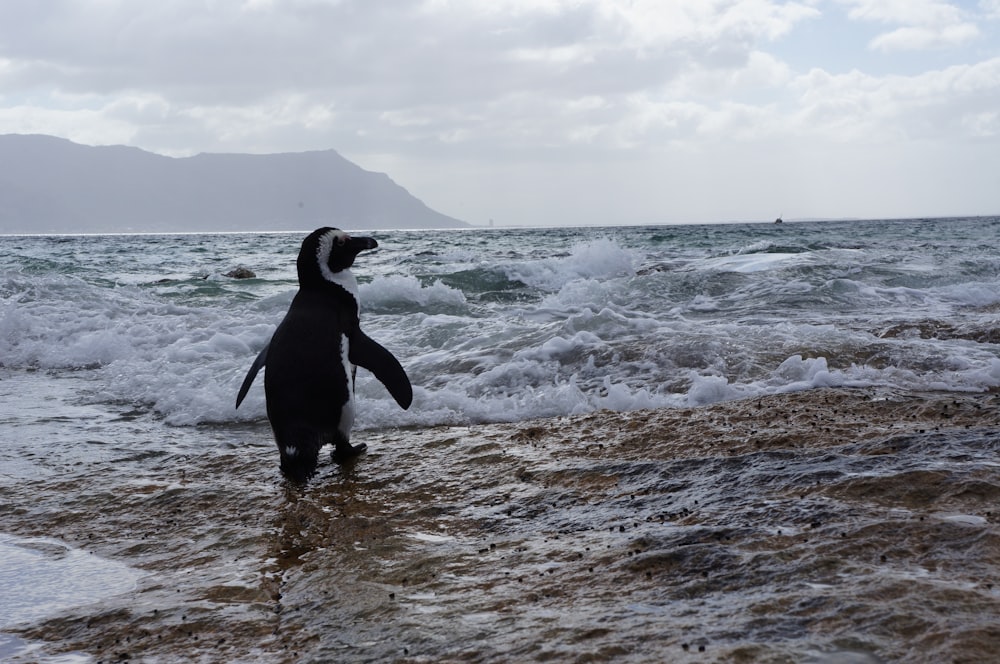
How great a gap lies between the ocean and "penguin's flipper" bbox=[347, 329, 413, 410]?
11.7 inches

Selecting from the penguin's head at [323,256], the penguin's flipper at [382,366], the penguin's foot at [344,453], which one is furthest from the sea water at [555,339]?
the penguin's head at [323,256]

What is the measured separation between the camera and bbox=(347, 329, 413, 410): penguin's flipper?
4453 mm

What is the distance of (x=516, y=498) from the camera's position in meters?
3.28

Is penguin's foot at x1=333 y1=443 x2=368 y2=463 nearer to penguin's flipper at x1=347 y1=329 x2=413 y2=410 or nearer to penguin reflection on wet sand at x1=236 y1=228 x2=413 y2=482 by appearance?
penguin reflection on wet sand at x1=236 y1=228 x2=413 y2=482

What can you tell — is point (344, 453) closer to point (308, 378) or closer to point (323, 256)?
point (308, 378)

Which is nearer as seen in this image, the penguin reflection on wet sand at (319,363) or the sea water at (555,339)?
the penguin reflection on wet sand at (319,363)

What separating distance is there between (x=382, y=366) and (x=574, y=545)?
2097 millimetres

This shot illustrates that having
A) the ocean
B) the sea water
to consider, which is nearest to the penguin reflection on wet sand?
the ocean

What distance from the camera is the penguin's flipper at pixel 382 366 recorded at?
4.45 m

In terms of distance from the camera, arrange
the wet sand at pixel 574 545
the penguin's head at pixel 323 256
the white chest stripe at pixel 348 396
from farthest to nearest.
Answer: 1. the penguin's head at pixel 323 256
2. the white chest stripe at pixel 348 396
3. the wet sand at pixel 574 545

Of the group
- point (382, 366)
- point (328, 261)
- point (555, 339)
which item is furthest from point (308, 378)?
point (555, 339)

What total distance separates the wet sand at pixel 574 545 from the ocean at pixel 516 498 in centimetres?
1

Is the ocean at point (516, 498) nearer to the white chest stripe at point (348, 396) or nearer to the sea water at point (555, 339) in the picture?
the sea water at point (555, 339)

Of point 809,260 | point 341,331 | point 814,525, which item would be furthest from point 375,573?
point 809,260
